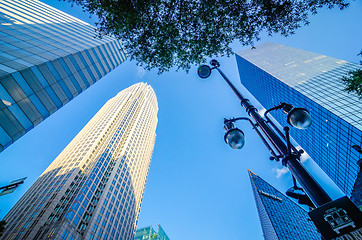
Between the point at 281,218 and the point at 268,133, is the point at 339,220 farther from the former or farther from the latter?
the point at 281,218

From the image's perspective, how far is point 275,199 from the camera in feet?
275

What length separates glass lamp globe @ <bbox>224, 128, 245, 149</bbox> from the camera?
3945 mm

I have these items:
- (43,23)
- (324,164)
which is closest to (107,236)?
(43,23)

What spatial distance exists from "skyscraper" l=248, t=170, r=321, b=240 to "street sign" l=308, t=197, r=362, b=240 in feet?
279

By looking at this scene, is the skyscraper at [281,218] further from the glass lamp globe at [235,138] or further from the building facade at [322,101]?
the glass lamp globe at [235,138]

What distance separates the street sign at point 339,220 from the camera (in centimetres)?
209

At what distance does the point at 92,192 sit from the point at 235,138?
188 feet

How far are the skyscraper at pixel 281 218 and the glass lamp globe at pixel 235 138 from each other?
84453mm

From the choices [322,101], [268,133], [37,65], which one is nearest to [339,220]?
[268,133]

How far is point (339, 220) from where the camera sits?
2150 millimetres

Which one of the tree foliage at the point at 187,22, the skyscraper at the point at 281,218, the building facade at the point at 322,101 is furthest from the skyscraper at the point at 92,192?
the building facade at the point at 322,101

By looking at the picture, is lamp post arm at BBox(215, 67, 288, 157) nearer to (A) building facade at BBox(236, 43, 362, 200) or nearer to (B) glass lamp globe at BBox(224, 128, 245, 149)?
(B) glass lamp globe at BBox(224, 128, 245, 149)

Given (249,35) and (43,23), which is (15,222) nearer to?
(43,23)

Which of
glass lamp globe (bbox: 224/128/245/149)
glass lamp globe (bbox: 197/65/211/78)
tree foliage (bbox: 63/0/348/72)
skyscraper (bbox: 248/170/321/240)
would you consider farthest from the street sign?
skyscraper (bbox: 248/170/321/240)
